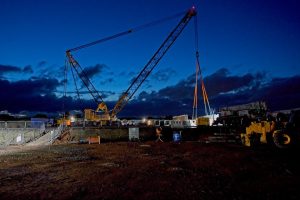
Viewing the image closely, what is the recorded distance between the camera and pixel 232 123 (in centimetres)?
3369

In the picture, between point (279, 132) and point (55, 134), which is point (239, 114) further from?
point (55, 134)

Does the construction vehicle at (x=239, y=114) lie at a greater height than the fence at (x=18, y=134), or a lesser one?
greater

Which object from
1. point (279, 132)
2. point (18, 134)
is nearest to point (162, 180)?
point (279, 132)

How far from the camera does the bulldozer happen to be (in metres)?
17.5

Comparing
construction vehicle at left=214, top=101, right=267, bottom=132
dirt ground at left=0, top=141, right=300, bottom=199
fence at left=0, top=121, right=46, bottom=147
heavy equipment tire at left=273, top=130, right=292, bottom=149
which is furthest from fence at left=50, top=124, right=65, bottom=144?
heavy equipment tire at left=273, top=130, right=292, bottom=149

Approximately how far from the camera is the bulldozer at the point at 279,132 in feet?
57.5

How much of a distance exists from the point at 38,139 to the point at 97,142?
23.2 feet

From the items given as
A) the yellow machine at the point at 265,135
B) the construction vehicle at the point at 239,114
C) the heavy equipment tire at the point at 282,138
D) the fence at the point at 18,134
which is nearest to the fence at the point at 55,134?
the fence at the point at 18,134

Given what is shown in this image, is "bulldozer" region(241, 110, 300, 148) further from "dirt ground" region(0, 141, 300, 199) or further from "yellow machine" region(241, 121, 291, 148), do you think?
"dirt ground" region(0, 141, 300, 199)

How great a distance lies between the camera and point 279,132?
17812mm

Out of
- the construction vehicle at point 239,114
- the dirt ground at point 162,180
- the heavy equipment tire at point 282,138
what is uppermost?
the construction vehicle at point 239,114

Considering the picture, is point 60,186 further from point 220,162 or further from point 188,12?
point 188,12

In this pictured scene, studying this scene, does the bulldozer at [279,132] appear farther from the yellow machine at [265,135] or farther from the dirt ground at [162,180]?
the dirt ground at [162,180]

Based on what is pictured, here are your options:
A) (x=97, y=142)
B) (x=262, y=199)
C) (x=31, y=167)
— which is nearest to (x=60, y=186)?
(x=31, y=167)
